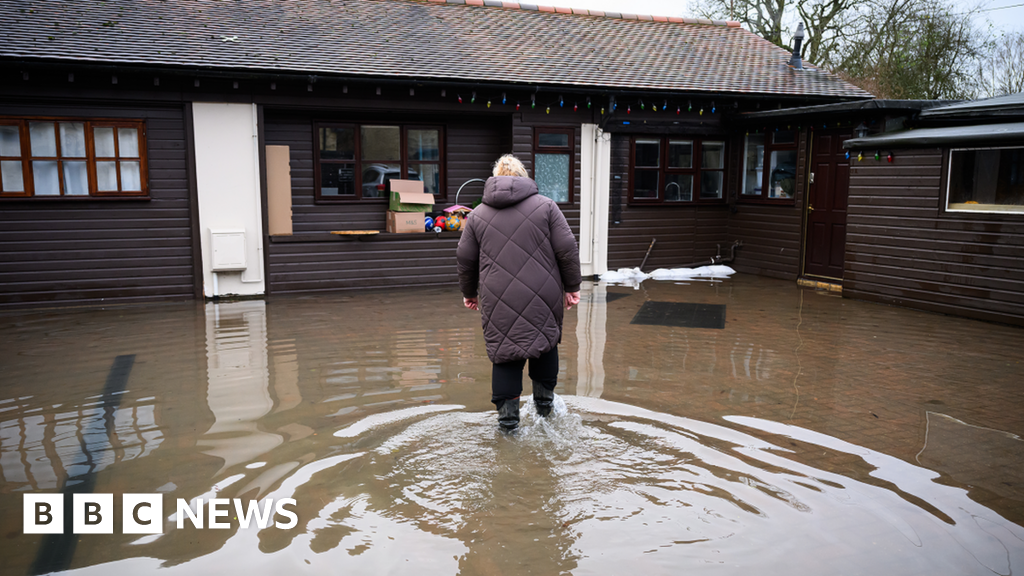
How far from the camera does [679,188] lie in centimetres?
1358

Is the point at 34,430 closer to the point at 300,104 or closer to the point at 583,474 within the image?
the point at 583,474

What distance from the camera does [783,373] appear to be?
6.50 m

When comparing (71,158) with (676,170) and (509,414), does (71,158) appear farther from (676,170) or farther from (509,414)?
(676,170)

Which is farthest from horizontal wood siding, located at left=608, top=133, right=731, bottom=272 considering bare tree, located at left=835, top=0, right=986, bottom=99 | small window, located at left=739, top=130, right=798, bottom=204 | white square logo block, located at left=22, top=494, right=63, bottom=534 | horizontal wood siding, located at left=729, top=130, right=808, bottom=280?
bare tree, located at left=835, top=0, right=986, bottom=99

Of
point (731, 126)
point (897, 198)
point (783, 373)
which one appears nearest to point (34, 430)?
point (783, 373)

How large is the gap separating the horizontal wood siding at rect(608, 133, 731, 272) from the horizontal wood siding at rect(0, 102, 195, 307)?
682 centimetres

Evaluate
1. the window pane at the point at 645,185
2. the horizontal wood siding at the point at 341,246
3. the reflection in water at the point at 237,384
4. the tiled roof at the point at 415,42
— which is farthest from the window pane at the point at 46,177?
the window pane at the point at 645,185

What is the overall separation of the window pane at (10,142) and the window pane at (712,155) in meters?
10.5

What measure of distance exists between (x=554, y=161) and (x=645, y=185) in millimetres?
1823

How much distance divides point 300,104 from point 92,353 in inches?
199

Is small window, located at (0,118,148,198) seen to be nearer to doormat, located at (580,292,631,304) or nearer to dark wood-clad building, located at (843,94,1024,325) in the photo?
doormat, located at (580,292,631,304)

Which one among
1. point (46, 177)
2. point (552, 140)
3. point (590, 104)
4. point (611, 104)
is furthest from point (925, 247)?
point (46, 177)

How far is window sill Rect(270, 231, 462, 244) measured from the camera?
10922mm

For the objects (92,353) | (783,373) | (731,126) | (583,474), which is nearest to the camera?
(583,474)
